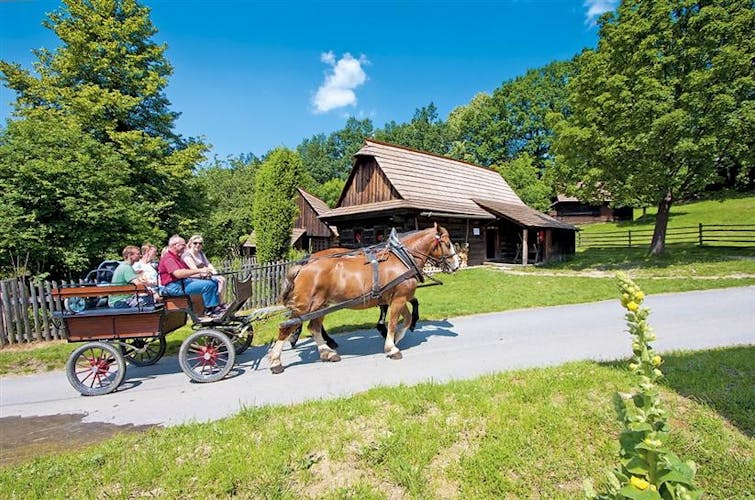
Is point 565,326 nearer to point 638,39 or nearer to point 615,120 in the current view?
point 615,120

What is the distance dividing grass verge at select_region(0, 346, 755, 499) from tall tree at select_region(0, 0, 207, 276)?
13.9 m

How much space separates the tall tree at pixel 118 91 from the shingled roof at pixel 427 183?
8.93 metres

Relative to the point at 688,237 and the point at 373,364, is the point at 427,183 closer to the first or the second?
the point at 373,364

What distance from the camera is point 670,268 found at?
1553 centimetres

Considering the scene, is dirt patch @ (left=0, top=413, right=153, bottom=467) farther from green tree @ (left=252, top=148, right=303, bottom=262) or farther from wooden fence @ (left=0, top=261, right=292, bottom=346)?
green tree @ (left=252, top=148, right=303, bottom=262)

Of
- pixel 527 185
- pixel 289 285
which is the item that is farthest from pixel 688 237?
pixel 289 285

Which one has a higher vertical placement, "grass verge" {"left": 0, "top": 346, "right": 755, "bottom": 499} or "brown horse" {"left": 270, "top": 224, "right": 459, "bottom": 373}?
"brown horse" {"left": 270, "top": 224, "right": 459, "bottom": 373}

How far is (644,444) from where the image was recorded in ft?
4.19

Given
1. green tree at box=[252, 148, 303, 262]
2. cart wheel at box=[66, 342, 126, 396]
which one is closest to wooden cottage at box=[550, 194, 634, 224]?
green tree at box=[252, 148, 303, 262]

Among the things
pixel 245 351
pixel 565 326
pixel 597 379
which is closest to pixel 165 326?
pixel 245 351

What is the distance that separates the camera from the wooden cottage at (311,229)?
34531 mm

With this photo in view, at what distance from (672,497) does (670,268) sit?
1829 centimetres

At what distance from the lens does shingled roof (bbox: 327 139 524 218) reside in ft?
64.6

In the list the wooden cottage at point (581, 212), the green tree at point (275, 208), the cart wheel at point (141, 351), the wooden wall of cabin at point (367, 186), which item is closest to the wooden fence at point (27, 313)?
the cart wheel at point (141, 351)
